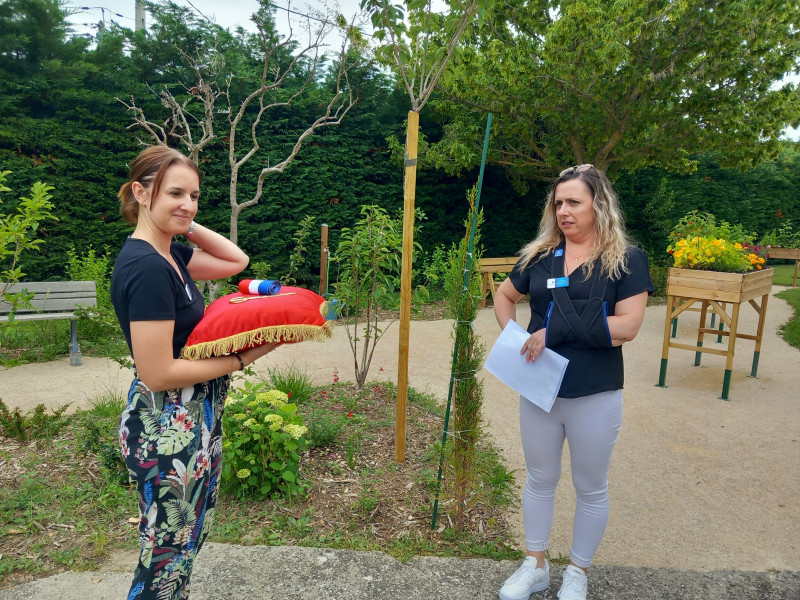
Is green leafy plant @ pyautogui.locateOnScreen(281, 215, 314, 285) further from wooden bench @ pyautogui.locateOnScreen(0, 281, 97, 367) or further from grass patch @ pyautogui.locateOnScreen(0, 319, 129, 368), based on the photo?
wooden bench @ pyautogui.locateOnScreen(0, 281, 97, 367)

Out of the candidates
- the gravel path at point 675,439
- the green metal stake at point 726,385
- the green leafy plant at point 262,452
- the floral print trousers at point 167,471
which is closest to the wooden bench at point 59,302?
the gravel path at point 675,439

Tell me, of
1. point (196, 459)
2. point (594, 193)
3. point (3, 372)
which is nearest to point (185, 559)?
point (196, 459)

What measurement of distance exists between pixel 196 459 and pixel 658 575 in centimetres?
206

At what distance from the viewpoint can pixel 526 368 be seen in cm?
228

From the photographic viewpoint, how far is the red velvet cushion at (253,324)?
152 cm

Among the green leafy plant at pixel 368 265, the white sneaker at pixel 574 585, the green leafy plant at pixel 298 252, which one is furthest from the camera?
the green leafy plant at pixel 298 252

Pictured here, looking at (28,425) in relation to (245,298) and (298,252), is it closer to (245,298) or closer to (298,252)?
(245,298)

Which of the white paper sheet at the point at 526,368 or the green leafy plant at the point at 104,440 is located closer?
the white paper sheet at the point at 526,368

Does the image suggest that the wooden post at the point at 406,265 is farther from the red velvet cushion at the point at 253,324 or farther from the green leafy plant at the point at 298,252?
the green leafy plant at the point at 298,252

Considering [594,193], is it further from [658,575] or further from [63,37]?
[63,37]

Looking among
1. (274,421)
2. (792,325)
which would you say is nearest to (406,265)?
(274,421)

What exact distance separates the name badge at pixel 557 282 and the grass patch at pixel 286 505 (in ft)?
3.49

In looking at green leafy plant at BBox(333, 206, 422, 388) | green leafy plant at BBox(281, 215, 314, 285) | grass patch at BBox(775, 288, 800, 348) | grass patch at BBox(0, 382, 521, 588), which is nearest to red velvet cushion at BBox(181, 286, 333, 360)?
grass patch at BBox(0, 382, 521, 588)

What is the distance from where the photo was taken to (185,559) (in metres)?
1.70
